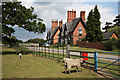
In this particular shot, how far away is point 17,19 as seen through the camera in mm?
28047

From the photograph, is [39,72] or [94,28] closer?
[39,72]

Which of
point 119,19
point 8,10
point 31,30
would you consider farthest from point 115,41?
point 119,19

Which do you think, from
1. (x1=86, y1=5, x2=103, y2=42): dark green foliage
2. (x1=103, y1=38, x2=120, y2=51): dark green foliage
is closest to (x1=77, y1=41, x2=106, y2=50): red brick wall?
(x1=103, y1=38, x2=120, y2=51): dark green foliage

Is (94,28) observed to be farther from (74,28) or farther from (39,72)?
(39,72)

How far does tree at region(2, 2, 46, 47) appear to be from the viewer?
27.2m

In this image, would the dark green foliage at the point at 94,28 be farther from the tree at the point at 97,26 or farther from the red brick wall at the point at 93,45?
the red brick wall at the point at 93,45

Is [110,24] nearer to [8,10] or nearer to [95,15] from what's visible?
[95,15]

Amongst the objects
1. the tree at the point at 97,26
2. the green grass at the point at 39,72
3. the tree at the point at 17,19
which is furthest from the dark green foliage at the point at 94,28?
the green grass at the point at 39,72

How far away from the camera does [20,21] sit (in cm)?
2808

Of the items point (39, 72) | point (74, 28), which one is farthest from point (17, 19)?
point (74, 28)

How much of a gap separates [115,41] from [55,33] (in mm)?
42362

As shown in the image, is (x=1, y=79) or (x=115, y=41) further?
(x=115, y=41)

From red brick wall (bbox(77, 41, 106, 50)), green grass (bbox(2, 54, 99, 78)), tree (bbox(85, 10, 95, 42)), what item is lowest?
green grass (bbox(2, 54, 99, 78))

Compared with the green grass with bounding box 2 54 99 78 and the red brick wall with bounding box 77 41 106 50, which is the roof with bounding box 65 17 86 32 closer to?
the red brick wall with bounding box 77 41 106 50
